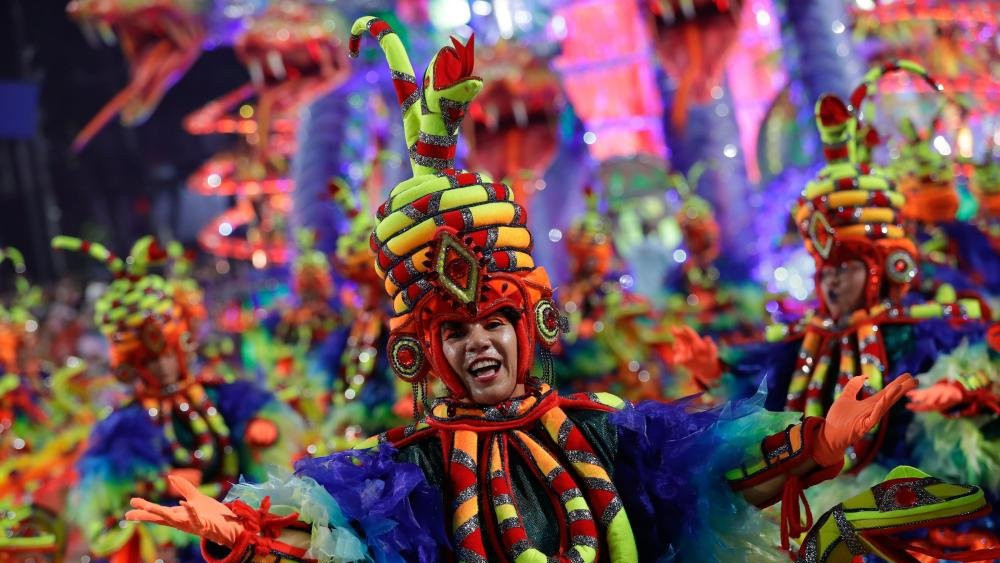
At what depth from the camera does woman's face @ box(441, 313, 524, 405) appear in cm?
265

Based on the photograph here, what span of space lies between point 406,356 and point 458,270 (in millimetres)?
270

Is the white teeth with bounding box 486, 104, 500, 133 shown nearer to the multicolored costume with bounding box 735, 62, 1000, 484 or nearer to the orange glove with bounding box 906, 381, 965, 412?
the multicolored costume with bounding box 735, 62, 1000, 484

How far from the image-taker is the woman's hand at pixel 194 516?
7.02ft

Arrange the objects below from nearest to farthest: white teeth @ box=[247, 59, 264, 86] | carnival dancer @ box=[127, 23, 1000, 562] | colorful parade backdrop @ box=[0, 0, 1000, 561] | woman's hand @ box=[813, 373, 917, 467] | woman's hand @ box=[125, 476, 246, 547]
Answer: woman's hand @ box=[125, 476, 246, 547] → woman's hand @ box=[813, 373, 917, 467] → carnival dancer @ box=[127, 23, 1000, 562] → colorful parade backdrop @ box=[0, 0, 1000, 561] → white teeth @ box=[247, 59, 264, 86]

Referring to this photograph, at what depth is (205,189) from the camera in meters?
17.3

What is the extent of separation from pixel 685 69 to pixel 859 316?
10196mm

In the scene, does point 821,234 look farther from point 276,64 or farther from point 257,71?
point 257,71

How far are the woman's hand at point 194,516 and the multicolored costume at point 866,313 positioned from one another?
2.03 meters

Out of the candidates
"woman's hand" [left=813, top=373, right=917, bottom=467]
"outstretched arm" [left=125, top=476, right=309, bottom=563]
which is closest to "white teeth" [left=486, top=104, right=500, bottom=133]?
"woman's hand" [left=813, top=373, right=917, bottom=467]

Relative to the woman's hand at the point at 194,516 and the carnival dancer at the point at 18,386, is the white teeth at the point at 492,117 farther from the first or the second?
the woman's hand at the point at 194,516

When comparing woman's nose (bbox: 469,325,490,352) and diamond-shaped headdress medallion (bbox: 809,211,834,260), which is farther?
diamond-shaped headdress medallion (bbox: 809,211,834,260)

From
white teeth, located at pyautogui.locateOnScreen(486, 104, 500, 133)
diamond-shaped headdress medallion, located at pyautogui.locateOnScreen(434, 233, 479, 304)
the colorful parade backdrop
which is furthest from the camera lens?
white teeth, located at pyautogui.locateOnScreen(486, 104, 500, 133)

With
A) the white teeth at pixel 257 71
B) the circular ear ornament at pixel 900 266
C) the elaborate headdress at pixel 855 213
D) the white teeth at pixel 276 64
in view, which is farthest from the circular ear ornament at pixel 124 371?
the white teeth at pixel 257 71

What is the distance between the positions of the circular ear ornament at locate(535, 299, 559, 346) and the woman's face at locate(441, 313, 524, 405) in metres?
0.07
